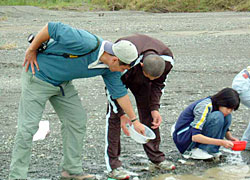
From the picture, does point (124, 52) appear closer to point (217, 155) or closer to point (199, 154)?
point (199, 154)

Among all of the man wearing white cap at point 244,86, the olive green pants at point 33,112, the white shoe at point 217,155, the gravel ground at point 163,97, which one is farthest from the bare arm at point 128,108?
the man wearing white cap at point 244,86

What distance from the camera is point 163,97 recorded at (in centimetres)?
763

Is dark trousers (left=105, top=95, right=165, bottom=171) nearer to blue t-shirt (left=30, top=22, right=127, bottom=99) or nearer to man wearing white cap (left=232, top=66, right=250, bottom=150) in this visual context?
blue t-shirt (left=30, top=22, right=127, bottom=99)

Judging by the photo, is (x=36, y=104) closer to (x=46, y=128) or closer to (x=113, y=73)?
(x=113, y=73)

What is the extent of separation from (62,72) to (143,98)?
0.93 m

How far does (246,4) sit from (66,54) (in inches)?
1105

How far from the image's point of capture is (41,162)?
16.0 ft

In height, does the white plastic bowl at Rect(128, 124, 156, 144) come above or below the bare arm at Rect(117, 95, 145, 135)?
below

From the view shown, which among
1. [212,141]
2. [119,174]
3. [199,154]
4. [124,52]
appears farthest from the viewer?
[199,154]

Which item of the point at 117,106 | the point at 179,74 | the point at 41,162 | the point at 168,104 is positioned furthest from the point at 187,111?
the point at 179,74

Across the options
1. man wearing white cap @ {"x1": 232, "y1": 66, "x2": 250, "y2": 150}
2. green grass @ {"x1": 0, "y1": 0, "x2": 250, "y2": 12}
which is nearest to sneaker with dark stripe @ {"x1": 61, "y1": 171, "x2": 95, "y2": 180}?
man wearing white cap @ {"x1": 232, "y1": 66, "x2": 250, "y2": 150}

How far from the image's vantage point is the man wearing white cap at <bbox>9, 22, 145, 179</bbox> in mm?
3754

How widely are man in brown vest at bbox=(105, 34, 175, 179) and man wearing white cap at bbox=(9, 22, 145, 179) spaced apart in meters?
0.23

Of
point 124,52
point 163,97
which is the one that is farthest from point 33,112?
point 163,97
